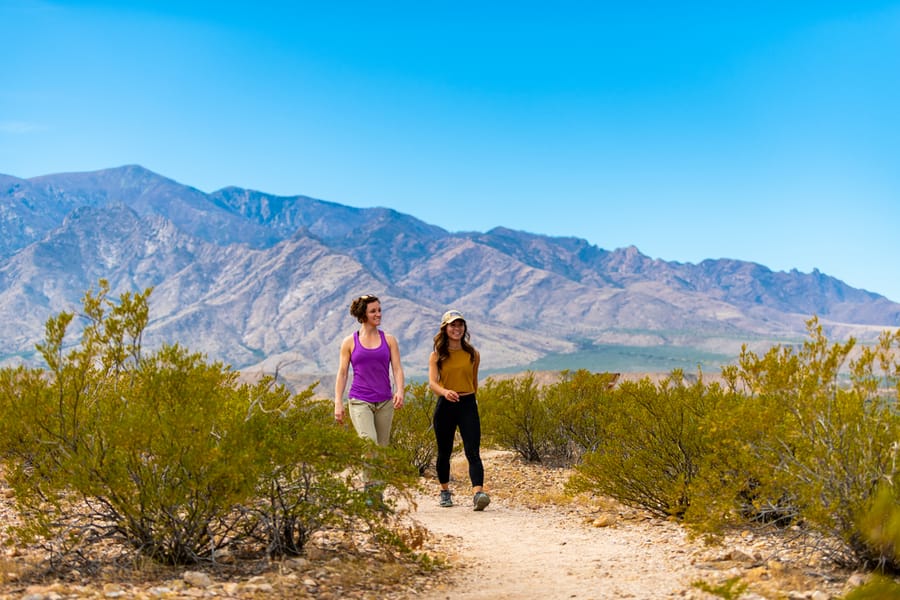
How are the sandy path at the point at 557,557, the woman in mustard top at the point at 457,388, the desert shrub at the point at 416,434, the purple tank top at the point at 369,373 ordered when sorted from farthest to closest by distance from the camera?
the desert shrub at the point at 416,434 < the woman in mustard top at the point at 457,388 < the purple tank top at the point at 369,373 < the sandy path at the point at 557,557

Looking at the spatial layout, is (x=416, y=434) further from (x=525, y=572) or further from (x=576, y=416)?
(x=525, y=572)

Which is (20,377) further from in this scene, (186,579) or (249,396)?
(186,579)

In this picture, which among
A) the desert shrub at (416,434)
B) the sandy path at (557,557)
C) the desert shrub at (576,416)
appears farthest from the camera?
the desert shrub at (576,416)

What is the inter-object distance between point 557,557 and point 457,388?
2874 millimetres

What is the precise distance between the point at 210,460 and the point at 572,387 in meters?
12.9

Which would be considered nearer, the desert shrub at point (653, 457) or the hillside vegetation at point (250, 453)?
the hillside vegetation at point (250, 453)

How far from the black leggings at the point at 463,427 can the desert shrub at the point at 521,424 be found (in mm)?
6633

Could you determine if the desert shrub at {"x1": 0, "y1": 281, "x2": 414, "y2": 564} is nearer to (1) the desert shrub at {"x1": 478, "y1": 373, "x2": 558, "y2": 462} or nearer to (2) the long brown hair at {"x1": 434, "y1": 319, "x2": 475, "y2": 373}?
(2) the long brown hair at {"x1": 434, "y1": 319, "x2": 475, "y2": 373}

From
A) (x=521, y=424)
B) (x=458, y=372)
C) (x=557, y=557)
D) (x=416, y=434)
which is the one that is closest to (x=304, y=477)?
(x=557, y=557)

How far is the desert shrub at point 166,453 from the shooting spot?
5000 mm

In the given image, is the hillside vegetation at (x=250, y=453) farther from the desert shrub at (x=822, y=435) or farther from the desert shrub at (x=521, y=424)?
the desert shrub at (x=521, y=424)

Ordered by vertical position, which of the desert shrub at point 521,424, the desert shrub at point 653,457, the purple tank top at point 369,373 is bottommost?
the desert shrub at point 521,424

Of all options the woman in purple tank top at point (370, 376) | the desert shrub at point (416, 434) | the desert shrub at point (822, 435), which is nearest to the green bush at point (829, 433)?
the desert shrub at point (822, 435)

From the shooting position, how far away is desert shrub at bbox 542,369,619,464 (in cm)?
1512
